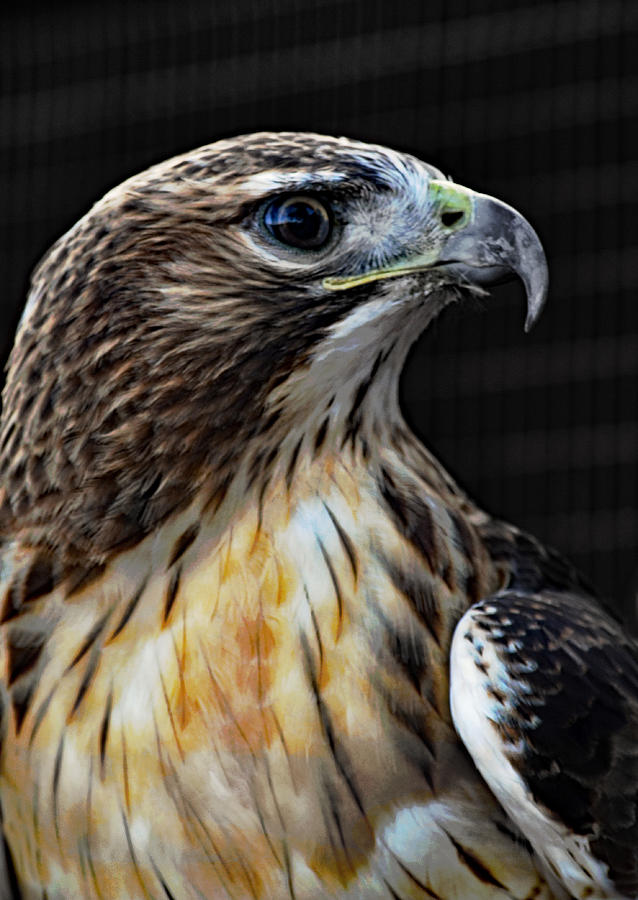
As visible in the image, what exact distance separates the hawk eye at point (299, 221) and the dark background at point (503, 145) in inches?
134

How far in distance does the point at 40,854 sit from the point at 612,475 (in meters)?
3.82

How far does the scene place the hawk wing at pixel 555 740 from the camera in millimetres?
1812

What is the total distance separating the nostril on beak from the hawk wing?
1.70 feet

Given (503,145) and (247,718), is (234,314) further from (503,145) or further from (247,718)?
(503,145)

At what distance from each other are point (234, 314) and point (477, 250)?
328 mm

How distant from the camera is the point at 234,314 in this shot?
1.95 m

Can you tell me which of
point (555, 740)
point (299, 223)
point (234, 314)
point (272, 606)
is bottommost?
point (555, 740)

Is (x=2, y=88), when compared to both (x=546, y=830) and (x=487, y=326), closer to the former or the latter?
(x=487, y=326)

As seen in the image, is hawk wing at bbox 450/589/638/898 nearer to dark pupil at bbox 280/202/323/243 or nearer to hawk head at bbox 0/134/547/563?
hawk head at bbox 0/134/547/563

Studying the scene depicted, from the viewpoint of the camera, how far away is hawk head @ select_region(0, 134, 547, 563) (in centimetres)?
192

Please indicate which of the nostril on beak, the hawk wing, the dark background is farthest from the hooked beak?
the dark background

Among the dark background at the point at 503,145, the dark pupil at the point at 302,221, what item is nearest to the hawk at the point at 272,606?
the dark pupil at the point at 302,221

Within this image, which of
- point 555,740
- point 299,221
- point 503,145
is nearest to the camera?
point 555,740

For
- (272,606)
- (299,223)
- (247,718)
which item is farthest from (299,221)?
(247,718)
